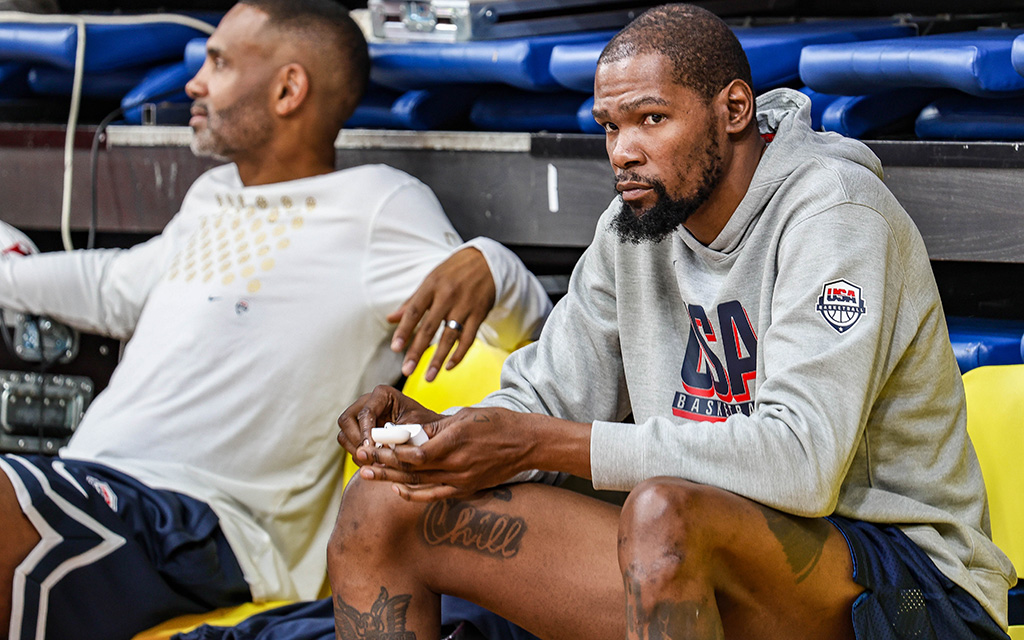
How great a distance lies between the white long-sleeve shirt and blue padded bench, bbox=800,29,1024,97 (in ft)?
1.90

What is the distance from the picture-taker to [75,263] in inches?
93.8

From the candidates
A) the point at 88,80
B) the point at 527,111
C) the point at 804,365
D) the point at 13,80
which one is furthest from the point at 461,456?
the point at 13,80

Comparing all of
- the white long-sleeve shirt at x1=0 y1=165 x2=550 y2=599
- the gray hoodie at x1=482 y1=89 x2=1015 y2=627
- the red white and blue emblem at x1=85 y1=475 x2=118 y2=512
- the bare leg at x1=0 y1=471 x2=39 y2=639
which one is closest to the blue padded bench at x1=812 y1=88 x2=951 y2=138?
the gray hoodie at x1=482 y1=89 x2=1015 y2=627

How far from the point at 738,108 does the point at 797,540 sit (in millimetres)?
537

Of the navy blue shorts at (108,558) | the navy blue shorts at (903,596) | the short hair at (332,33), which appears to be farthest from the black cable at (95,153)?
the navy blue shorts at (903,596)

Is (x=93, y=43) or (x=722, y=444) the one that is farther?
(x=93, y=43)

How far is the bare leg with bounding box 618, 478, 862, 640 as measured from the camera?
1.17m

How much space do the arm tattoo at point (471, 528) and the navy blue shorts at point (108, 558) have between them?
0.60m

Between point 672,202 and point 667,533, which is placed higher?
point 672,202

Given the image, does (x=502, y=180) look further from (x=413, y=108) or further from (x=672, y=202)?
(x=672, y=202)

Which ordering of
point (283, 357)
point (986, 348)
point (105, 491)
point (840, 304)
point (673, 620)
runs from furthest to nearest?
point (283, 357)
point (105, 491)
point (986, 348)
point (840, 304)
point (673, 620)

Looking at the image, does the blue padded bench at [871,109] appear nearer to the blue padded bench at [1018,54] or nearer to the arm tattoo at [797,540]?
the blue padded bench at [1018,54]

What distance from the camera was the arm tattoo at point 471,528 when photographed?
140cm

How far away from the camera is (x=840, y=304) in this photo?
1.29m
